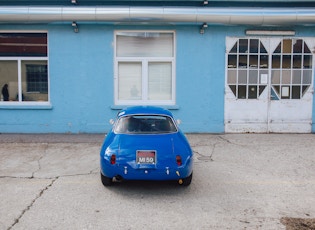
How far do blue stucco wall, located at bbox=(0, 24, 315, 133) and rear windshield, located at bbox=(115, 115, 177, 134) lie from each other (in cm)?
435

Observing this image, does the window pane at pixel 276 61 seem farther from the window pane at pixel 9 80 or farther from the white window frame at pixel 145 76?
the window pane at pixel 9 80

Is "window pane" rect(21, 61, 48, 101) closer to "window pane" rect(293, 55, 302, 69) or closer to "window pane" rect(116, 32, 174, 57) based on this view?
"window pane" rect(116, 32, 174, 57)

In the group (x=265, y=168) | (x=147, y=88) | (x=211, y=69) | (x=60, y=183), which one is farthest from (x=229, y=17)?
(x=60, y=183)

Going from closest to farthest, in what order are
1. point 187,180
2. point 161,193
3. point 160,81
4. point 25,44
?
point 161,193
point 187,180
point 25,44
point 160,81

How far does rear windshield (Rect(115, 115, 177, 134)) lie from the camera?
222 inches

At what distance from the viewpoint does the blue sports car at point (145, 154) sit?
194 inches

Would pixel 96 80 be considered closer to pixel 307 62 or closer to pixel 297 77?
pixel 297 77

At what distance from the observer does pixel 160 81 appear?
10.5 metres

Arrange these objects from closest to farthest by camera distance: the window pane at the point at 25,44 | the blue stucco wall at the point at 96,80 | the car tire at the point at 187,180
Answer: the car tire at the point at 187,180, the blue stucco wall at the point at 96,80, the window pane at the point at 25,44

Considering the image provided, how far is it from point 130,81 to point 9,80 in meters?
4.00

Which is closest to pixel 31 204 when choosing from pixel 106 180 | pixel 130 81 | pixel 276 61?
pixel 106 180

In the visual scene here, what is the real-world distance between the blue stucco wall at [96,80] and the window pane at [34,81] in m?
0.36

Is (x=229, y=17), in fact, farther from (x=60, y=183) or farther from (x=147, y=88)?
(x=60, y=183)

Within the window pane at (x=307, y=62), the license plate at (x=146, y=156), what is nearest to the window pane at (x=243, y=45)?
the window pane at (x=307, y=62)
